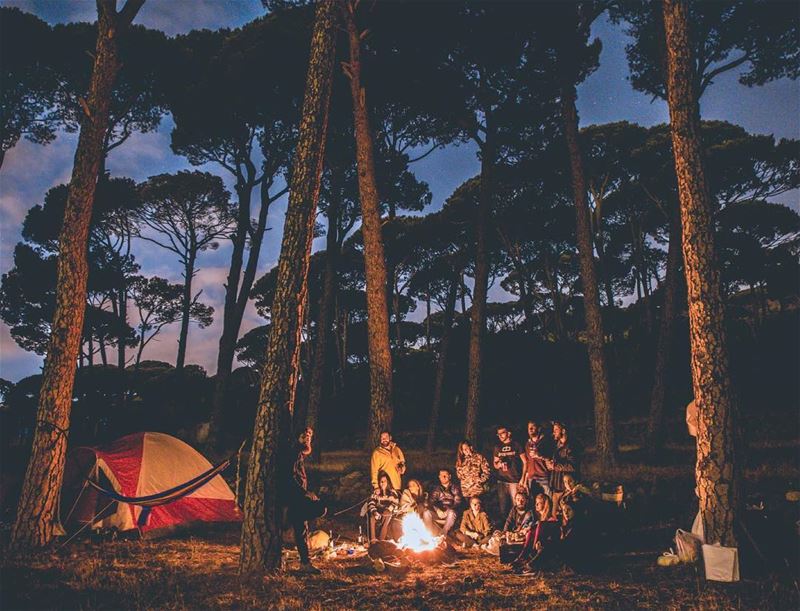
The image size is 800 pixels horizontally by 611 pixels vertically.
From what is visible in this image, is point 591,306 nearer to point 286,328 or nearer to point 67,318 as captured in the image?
point 286,328

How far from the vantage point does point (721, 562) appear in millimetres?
4777

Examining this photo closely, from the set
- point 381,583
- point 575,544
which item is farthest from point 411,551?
point 575,544

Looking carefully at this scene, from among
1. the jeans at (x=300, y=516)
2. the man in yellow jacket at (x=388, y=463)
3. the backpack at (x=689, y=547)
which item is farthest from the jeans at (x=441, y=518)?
the backpack at (x=689, y=547)

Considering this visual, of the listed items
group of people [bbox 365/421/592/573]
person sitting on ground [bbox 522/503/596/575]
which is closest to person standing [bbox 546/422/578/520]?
group of people [bbox 365/421/592/573]

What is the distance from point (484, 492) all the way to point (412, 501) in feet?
3.44

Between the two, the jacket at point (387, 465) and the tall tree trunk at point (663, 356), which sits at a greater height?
the tall tree trunk at point (663, 356)

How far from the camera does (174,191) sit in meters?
19.0

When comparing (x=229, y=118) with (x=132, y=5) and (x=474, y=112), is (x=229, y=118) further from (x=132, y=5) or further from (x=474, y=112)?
(x=132, y=5)

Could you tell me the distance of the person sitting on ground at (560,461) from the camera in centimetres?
653

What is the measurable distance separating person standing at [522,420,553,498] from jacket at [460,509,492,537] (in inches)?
25.2

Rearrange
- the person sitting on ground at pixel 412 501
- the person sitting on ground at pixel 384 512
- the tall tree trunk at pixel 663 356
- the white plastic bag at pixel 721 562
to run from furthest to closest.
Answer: the tall tree trunk at pixel 663 356 < the person sitting on ground at pixel 412 501 < the person sitting on ground at pixel 384 512 < the white plastic bag at pixel 721 562

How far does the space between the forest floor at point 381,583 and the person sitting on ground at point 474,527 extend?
1.34 ft

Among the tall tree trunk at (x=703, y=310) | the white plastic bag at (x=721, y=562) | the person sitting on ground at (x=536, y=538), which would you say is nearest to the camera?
the white plastic bag at (x=721, y=562)

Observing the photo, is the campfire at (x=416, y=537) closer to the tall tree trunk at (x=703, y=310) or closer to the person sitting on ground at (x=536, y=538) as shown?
the person sitting on ground at (x=536, y=538)
